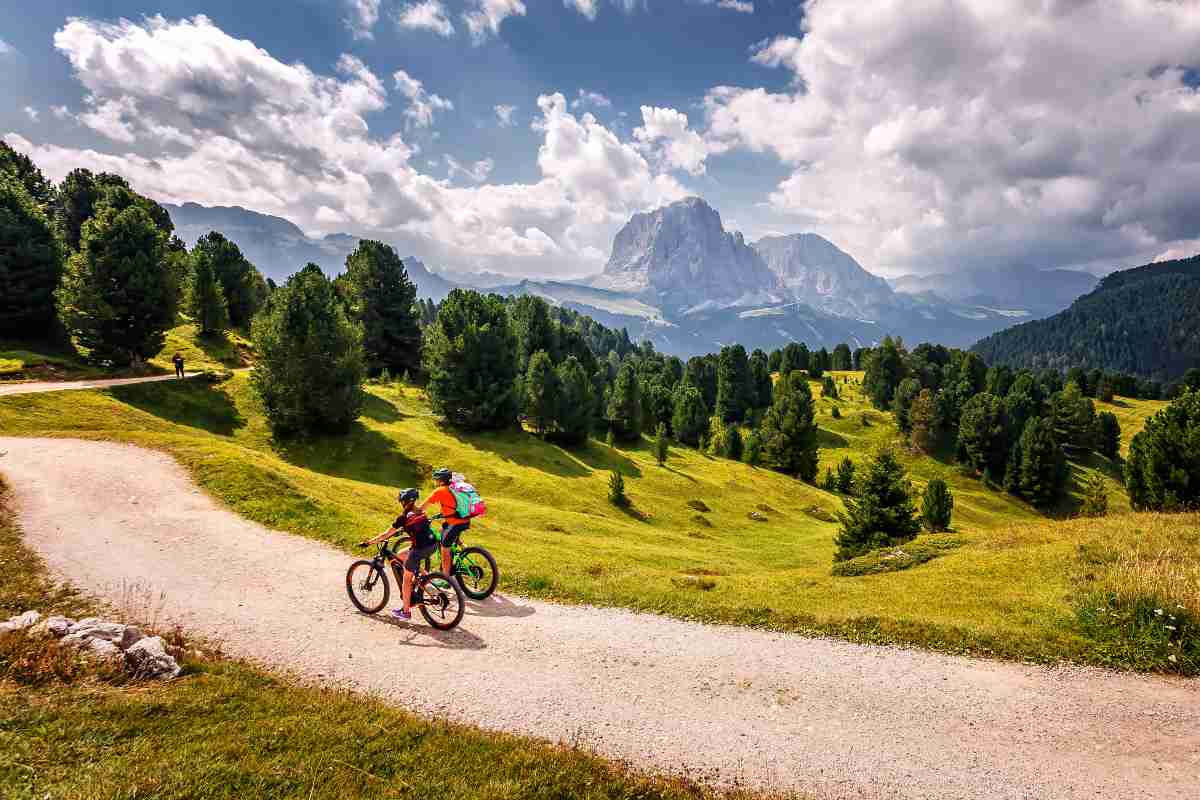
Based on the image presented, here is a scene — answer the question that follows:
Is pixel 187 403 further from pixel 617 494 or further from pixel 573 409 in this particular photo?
pixel 573 409

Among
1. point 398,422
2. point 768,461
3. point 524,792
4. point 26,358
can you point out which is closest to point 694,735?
point 524,792

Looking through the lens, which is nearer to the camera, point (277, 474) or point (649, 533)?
point (277, 474)

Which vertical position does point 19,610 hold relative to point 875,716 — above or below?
below

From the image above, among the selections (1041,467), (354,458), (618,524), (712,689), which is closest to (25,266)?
(354,458)

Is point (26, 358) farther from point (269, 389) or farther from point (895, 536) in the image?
point (895, 536)

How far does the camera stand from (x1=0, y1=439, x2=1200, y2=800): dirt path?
955 cm

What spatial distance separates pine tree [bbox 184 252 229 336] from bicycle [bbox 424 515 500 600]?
81.3 metres

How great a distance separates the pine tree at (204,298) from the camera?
7494cm

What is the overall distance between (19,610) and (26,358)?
172 feet

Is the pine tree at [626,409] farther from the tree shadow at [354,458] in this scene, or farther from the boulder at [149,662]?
the boulder at [149,662]

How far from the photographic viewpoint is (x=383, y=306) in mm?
80688

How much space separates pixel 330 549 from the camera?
63.4 feet

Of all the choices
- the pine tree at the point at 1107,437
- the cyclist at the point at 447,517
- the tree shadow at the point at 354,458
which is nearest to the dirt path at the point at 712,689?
the cyclist at the point at 447,517

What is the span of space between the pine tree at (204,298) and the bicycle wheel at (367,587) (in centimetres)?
8081
